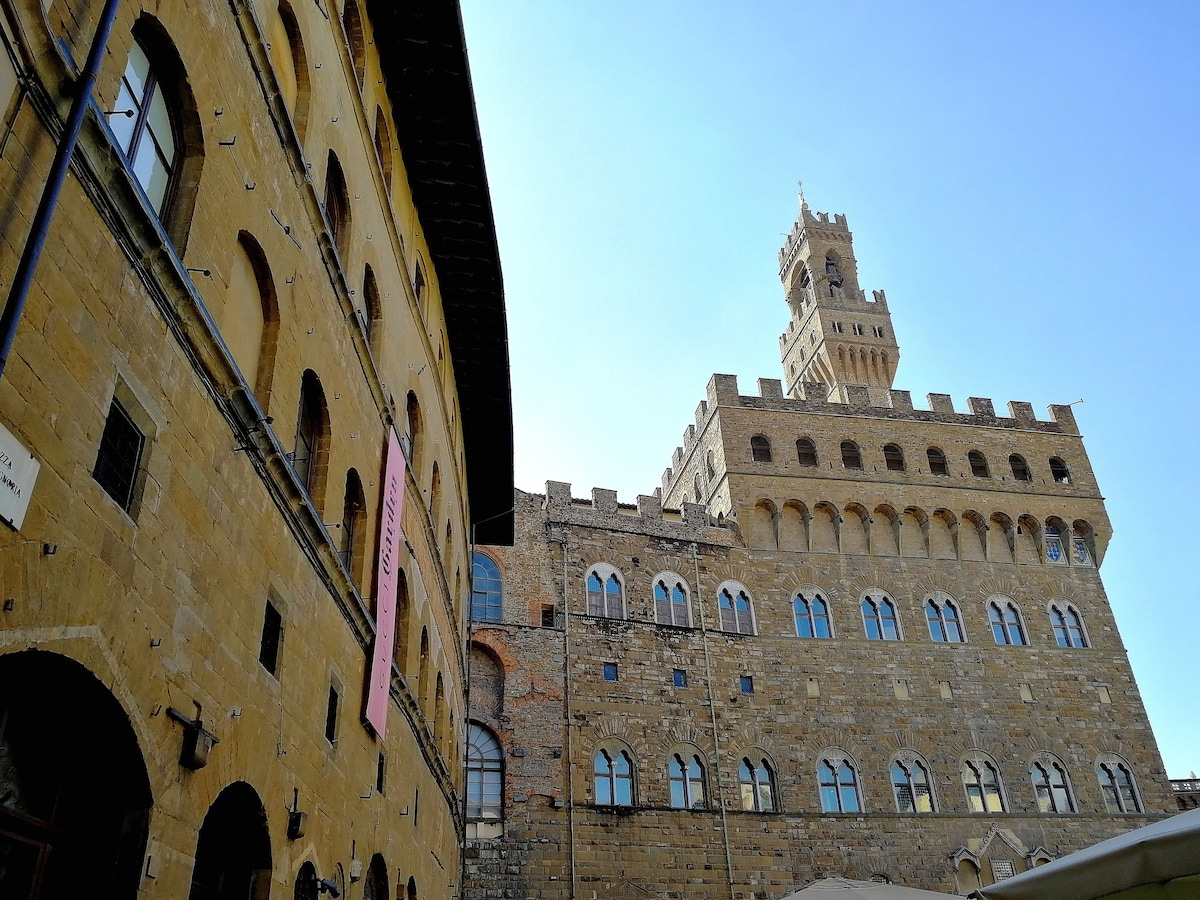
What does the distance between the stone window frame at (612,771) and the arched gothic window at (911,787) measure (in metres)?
6.95

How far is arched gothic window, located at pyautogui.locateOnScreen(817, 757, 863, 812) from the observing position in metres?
25.3

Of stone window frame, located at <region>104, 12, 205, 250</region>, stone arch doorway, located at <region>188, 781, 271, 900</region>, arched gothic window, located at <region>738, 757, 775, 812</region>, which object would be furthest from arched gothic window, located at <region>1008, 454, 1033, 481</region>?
stone window frame, located at <region>104, 12, 205, 250</region>

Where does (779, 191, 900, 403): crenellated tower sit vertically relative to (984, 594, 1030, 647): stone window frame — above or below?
above

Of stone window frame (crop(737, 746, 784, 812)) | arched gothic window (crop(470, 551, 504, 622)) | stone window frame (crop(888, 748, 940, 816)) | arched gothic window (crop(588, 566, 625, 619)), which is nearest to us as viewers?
stone window frame (crop(737, 746, 784, 812))

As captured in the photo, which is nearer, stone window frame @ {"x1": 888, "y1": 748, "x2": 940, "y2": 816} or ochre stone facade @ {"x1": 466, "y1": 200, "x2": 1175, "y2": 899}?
ochre stone facade @ {"x1": 466, "y1": 200, "x2": 1175, "y2": 899}

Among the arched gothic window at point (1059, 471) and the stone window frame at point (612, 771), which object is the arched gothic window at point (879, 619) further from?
the arched gothic window at point (1059, 471)

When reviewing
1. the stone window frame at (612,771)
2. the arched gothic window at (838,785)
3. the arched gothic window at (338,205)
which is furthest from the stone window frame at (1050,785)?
the arched gothic window at (338,205)

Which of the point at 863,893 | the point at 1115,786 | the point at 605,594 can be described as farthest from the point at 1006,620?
the point at 863,893

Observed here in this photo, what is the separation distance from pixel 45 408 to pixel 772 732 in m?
23.8

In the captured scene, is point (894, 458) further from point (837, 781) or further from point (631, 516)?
point (837, 781)

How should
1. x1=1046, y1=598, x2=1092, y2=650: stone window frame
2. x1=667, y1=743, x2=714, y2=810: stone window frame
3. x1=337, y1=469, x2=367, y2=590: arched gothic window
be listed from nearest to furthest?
x1=337, y1=469, x2=367, y2=590: arched gothic window → x1=667, y1=743, x2=714, y2=810: stone window frame → x1=1046, y1=598, x2=1092, y2=650: stone window frame

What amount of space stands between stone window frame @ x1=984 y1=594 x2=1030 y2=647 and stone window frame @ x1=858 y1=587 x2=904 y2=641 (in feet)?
9.60

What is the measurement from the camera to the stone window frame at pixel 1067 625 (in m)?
29.6

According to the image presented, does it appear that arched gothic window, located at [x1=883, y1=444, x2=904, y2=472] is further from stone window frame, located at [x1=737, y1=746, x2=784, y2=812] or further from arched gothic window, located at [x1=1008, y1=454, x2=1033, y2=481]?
stone window frame, located at [x1=737, y1=746, x2=784, y2=812]
